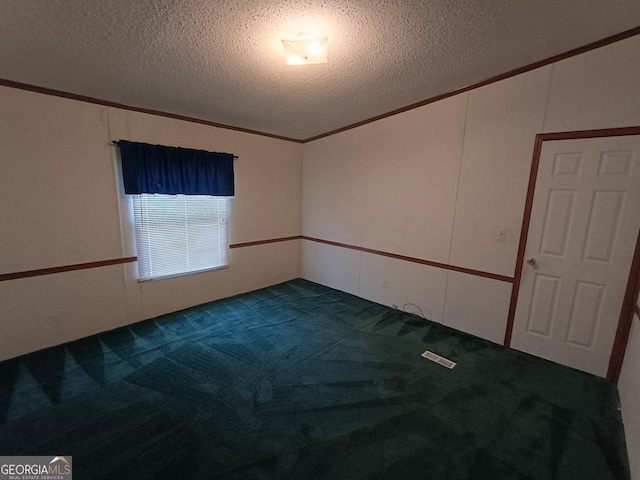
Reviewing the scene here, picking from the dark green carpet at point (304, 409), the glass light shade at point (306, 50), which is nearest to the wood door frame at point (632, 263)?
the dark green carpet at point (304, 409)

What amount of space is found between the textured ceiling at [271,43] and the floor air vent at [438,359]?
257 cm

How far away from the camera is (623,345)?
217 centimetres

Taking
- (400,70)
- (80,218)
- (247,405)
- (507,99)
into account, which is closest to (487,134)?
(507,99)

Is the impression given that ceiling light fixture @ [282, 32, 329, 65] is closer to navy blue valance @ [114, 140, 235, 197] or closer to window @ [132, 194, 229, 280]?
navy blue valance @ [114, 140, 235, 197]

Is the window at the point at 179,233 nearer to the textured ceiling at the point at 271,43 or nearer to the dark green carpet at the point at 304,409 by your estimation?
the dark green carpet at the point at 304,409

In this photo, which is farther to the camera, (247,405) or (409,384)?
(409,384)

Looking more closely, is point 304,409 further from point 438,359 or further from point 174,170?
point 174,170

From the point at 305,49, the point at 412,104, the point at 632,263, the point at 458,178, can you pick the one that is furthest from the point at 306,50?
the point at 632,263

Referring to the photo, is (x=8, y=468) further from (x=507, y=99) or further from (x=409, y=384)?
(x=507, y=99)

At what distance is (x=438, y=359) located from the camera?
8.30 ft

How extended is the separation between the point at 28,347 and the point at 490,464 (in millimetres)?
3695

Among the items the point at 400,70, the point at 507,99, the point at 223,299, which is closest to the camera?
the point at 400,70

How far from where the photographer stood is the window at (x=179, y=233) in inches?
120

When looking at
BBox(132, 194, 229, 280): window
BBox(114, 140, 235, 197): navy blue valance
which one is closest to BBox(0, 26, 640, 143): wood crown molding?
BBox(114, 140, 235, 197): navy blue valance
